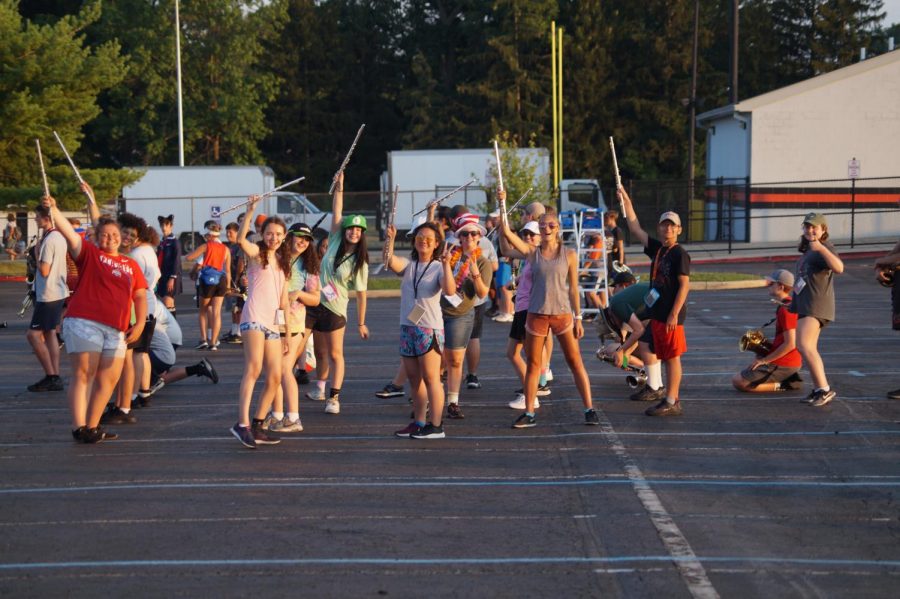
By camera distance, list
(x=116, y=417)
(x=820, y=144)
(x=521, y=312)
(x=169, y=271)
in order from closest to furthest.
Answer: (x=116, y=417) < (x=521, y=312) < (x=169, y=271) < (x=820, y=144)

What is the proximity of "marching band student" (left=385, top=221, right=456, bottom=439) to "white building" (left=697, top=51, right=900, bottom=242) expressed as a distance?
28382 millimetres

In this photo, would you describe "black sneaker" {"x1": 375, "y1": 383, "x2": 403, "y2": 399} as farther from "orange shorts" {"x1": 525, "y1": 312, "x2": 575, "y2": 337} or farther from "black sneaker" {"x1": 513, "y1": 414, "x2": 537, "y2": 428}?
"orange shorts" {"x1": 525, "y1": 312, "x2": 575, "y2": 337}

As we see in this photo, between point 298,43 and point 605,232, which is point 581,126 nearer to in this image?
point 298,43

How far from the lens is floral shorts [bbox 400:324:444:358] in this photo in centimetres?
940

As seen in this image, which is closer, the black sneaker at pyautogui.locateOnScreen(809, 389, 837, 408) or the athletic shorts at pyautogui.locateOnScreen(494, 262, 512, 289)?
the black sneaker at pyautogui.locateOnScreen(809, 389, 837, 408)

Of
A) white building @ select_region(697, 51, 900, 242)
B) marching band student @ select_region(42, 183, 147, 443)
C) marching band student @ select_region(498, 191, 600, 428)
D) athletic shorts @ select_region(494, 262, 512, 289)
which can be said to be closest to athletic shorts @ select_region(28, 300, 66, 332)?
marching band student @ select_region(42, 183, 147, 443)

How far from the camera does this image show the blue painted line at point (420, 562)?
6.21 metres

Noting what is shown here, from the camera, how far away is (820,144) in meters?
37.5

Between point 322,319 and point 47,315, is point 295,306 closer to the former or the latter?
point 322,319

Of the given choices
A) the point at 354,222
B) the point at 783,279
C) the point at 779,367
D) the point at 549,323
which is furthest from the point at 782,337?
the point at 354,222

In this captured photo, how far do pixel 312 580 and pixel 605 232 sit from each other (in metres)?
14.6

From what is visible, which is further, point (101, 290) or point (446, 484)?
point (101, 290)

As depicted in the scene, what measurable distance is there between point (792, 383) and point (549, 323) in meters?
3.24

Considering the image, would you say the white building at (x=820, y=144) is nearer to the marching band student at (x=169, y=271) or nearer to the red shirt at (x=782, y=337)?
the marching band student at (x=169, y=271)
